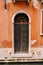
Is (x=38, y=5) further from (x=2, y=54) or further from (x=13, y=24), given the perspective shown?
(x=2, y=54)

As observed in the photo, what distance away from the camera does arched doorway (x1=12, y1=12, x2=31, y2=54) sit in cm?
829

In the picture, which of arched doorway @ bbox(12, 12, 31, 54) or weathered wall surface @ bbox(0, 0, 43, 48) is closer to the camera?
weathered wall surface @ bbox(0, 0, 43, 48)

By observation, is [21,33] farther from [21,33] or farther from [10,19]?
[10,19]

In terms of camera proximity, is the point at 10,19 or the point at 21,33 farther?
the point at 21,33

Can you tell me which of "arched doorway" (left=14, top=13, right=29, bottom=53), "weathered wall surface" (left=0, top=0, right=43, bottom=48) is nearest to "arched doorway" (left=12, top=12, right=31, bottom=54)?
"arched doorway" (left=14, top=13, right=29, bottom=53)

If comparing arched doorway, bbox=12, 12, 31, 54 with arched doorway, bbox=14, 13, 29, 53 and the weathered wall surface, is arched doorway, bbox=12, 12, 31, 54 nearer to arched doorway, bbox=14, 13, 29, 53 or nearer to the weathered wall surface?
arched doorway, bbox=14, 13, 29, 53

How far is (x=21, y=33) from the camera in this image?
329 inches

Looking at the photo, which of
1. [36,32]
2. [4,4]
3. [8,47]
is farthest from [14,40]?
[4,4]

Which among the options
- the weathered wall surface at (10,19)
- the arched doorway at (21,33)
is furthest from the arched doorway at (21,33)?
the weathered wall surface at (10,19)

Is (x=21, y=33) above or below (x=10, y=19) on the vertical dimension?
below

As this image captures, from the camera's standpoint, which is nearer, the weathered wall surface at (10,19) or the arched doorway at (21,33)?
the weathered wall surface at (10,19)

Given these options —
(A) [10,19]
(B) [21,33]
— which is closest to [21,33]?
(B) [21,33]

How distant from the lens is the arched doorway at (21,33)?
8.29 metres

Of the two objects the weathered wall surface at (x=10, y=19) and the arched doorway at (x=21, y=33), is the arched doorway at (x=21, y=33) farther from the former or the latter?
the weathered wall surface at (x=10, y=19)
